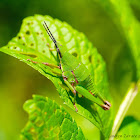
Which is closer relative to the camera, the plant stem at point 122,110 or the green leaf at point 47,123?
the green leaf at point 47,123

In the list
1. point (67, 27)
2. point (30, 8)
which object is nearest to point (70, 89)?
point (67, 27)

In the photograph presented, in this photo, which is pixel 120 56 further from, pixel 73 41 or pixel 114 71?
pixel 73 41

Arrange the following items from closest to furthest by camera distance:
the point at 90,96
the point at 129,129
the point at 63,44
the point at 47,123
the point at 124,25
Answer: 1. the point at 47,123
2. the point at 90,96
3. the point at 129,129
4. the point at 63,44
5. the point at 124,25

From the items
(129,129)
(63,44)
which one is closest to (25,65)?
(63,44)

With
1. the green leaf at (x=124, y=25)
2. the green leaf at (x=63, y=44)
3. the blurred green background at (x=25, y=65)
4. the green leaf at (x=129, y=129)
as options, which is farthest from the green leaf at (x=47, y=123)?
the blurred green background at (x=25, y=65)

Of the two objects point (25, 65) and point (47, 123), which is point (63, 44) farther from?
point (25, 65)

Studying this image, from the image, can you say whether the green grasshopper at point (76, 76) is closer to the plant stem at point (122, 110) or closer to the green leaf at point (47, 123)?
the plant stem at point (122, 110)
